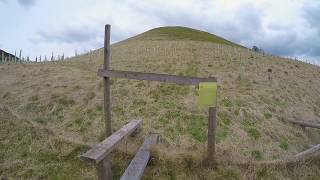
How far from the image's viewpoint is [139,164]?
6.33 metres

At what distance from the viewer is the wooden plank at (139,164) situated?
583 cm

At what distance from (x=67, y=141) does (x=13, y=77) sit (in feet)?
47.5

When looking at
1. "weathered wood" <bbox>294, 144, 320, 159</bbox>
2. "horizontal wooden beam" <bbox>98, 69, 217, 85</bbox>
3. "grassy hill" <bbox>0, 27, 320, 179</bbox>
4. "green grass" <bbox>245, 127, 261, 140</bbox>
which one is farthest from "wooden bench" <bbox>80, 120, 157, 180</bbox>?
"green grass" <bbox>245, 127, 261, 140</bbox>

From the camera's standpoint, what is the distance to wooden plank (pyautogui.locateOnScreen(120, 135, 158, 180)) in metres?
5.83

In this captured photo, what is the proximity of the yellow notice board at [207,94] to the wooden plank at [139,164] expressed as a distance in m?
1.44

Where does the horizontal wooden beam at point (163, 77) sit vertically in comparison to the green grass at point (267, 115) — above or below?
above

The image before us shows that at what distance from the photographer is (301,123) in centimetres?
1223

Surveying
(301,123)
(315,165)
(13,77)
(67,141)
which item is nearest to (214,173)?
(315,165)

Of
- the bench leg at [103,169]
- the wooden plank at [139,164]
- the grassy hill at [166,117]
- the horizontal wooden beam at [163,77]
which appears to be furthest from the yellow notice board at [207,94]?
the bench leg at [103,169]

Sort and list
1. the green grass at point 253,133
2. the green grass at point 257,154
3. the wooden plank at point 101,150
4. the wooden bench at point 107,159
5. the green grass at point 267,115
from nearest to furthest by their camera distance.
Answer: the wooden plank at point 101,150 < the wooden bench at point 107,159 < the green grass at point 257,154 < the green grass at point 253,133 < the green grass at point 267,115

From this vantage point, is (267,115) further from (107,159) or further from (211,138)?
(107,159)

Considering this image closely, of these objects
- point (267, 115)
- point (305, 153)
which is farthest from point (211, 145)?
point (267, 115)

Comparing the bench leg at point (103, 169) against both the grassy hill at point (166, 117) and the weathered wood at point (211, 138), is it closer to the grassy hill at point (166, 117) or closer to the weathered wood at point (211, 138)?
the grassy hill at point (166, 117)

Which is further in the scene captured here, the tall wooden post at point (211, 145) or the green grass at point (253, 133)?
the green grass at point (253, 133)
